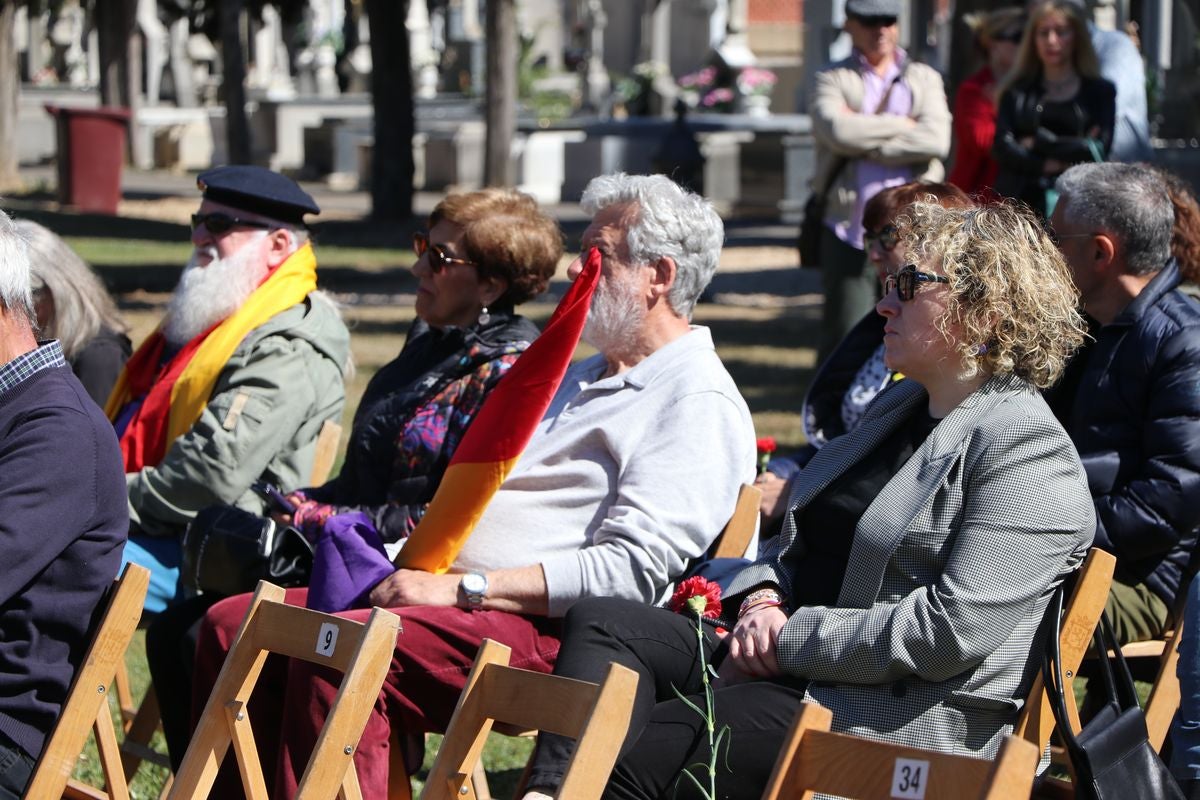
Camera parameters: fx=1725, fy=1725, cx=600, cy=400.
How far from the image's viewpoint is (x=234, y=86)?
25.5 meters

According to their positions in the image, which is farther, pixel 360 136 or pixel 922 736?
pixel 360 136

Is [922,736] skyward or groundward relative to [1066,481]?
groundward

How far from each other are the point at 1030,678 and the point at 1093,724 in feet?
1.14

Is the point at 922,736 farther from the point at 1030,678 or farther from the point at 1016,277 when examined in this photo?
the point at 1016,277

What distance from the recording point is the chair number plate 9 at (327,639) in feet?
10.8

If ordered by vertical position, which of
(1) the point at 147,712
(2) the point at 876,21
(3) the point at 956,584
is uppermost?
(2) the point at 876,21

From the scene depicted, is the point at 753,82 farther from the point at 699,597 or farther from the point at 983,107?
the point at 699,597

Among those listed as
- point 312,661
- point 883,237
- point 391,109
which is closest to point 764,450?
point 883,237

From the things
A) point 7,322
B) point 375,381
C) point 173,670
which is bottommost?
point 173,670

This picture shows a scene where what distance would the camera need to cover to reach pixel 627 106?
31250 millimetres

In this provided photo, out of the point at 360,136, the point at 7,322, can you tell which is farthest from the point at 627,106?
the point at 7,322

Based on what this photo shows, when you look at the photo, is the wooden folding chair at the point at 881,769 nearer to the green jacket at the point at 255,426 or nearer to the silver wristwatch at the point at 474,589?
the silver wristwatch at the point at 474,589

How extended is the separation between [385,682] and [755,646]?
842mm

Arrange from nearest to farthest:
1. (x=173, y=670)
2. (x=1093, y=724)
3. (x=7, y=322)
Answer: (x=1093, y=724) < (x=7, y=322) < (x=173, y=670)
